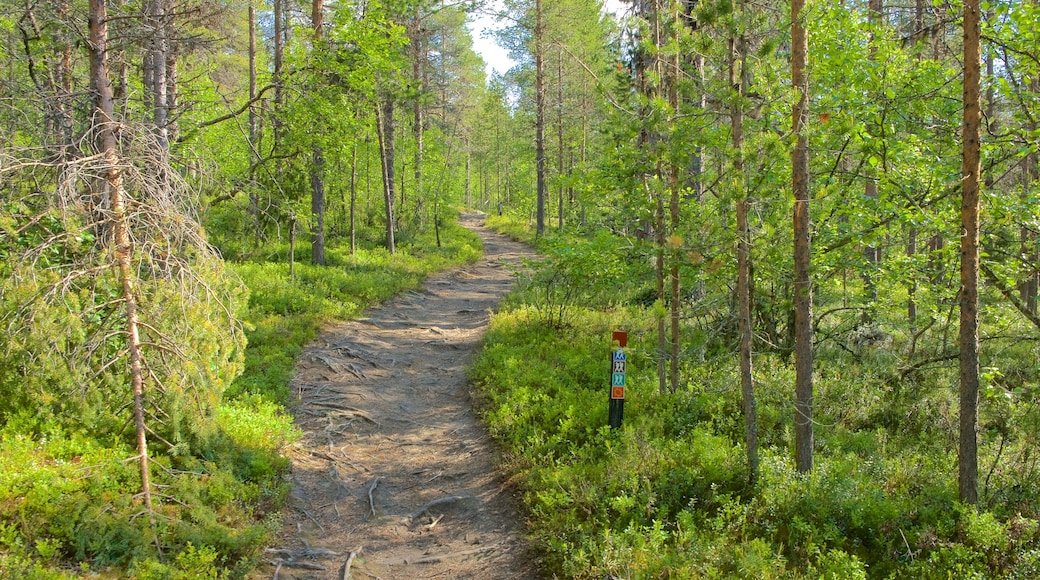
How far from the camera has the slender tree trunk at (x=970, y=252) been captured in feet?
17.3

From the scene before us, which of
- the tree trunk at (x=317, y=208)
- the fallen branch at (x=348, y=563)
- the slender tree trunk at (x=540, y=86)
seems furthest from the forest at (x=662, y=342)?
the slender tree trunk at (x=540, y=86)

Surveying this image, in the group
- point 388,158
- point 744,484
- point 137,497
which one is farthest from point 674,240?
point 388,158

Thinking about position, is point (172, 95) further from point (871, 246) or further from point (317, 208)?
point (871, 246)

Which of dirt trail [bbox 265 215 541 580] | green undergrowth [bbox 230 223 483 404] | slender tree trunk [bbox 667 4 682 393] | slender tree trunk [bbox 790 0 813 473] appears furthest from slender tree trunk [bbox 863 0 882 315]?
green undergrowth [bbox 230 223 483 404]

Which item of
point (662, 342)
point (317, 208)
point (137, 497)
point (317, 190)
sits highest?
point (317, 190)

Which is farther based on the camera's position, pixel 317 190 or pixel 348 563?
pixel 317 190

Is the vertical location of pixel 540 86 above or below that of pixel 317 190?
above

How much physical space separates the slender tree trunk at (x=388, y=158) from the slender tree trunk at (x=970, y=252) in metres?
16.4

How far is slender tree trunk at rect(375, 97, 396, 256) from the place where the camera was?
771 inches

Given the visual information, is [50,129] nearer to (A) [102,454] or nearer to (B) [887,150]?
(A) [102,454]

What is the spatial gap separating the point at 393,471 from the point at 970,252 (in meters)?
6.63

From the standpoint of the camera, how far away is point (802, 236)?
19.6ft

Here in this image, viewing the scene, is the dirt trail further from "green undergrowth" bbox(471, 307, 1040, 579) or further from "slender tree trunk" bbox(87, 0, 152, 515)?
"slender tree trunk" bbox(87, 0, 152, 515)

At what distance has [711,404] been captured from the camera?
26.6ft
